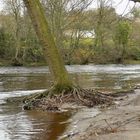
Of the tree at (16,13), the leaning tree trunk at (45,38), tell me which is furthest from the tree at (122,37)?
the leaning tree trunk at (45,38)

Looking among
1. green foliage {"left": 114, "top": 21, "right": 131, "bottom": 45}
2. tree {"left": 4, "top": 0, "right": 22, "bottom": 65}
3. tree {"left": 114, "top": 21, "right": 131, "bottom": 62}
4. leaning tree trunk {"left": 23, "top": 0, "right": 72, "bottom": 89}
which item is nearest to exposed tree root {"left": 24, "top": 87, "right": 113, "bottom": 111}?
leaning tree trunk {"left": 23, "top": 0, "right": 72, "bottom": 89}

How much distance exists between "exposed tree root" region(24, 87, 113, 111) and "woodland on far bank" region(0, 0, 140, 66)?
1624 inches

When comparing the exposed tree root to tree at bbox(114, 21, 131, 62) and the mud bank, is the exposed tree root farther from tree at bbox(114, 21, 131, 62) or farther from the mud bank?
tree at bbox(114, 21, 131, 62)

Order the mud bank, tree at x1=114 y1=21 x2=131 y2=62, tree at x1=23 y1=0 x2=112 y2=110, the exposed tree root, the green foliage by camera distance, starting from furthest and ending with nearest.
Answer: the green foliage < tree at x1=114 y1=21 x2=131 y2=62 < tree at x1=23 y1=0 x2=112 y2=110 < the exposed tree root < the mud bank

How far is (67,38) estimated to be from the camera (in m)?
82.1

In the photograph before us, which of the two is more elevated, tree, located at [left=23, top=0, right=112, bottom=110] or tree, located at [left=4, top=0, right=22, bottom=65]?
tree, located at [left=4, top=0, right=22, bottom=65]

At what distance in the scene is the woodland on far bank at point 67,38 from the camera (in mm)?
68562

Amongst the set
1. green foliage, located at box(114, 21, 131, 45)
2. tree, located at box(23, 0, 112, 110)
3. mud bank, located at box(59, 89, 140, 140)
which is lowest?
mud bank, located at box(59, 89, 140, 140)

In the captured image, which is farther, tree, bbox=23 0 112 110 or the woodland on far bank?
the woodland on far bank

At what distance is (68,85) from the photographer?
19641 millimetres

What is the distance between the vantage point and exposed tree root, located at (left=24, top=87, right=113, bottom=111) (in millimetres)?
18547

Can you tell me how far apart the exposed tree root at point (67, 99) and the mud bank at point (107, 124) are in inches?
45.2

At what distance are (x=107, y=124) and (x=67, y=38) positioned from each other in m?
70.0

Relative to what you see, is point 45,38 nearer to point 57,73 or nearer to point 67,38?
point 57,73
